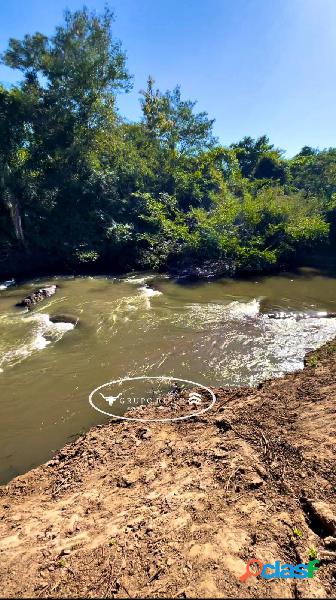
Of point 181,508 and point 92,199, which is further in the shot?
point 92,199

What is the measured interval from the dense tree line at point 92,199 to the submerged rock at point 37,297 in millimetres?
3995

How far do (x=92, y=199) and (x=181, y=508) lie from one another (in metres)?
17.1

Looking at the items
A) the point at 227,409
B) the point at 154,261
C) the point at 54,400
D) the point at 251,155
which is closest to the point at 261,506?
the point at 227,409

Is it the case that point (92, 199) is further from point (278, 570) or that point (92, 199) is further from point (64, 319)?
point (278, 570)

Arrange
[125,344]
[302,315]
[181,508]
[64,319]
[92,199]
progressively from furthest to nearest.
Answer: [92,199], [302,315], [64,319], [125,344], [181,508]

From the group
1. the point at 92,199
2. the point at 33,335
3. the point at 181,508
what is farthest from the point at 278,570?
the point at 92,199

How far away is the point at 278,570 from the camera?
2547 mm

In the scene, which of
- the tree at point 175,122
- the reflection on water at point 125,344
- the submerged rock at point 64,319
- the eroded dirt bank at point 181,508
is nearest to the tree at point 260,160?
the tree at point 175,122

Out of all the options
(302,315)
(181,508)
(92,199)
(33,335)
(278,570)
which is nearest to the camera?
(278,570)

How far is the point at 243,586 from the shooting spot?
242cm

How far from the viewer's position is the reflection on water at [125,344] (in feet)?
18.4

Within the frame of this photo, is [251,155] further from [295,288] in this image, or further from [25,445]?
[25,445]

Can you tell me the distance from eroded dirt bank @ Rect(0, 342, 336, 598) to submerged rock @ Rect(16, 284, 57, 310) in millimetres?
7154

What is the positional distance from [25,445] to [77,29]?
21.5m
